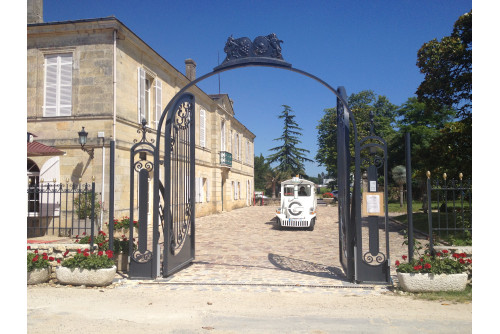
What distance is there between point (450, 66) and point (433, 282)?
9107 mm

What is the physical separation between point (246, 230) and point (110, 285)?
30.3ft

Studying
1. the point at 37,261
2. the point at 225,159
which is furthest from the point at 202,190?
the point at 37,261

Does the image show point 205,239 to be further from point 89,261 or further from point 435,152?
point 435,152

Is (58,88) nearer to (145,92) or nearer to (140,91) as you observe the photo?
(140,91)

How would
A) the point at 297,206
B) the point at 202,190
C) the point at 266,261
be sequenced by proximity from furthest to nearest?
the point at 202,190, the point at 297,206, the point at 266,261

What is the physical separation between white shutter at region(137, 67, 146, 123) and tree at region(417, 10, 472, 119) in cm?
972

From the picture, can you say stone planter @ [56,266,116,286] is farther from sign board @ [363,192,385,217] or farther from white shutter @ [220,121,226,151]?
white shutter @ [220,121,226,151]

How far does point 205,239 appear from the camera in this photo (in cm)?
1274

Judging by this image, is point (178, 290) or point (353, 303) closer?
point (353, 303)

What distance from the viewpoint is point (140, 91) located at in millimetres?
14484

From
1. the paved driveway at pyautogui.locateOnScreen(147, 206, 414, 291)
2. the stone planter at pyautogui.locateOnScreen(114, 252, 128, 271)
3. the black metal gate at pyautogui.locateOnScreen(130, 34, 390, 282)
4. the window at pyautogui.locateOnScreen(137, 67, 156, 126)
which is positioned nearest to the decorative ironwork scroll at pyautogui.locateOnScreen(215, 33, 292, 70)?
the black metal gate at pyautogui.locateOnScreen(130, 34, 390, 282)

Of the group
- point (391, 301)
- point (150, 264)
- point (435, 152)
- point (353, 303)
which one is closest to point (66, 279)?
point (150, 264)

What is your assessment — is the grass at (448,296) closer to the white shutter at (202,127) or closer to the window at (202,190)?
the window at (202,190)

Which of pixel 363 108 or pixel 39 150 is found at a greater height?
pixel 363 108
